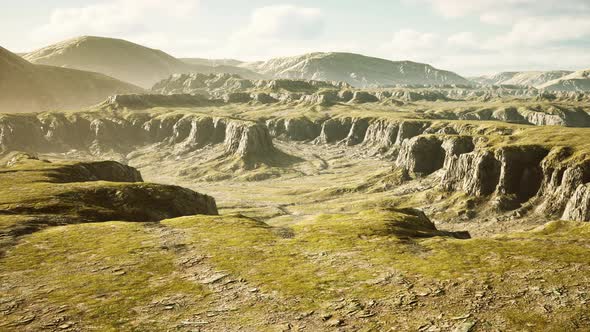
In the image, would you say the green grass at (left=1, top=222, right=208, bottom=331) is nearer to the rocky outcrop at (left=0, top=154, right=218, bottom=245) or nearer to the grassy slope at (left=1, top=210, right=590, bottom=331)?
the grassy slope at (left=1, top=210, right=590, bottom=331)

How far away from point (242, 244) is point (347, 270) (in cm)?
2281

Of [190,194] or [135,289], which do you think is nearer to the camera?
[135,289]

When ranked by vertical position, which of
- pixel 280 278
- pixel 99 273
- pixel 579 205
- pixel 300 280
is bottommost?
pixel 579 205

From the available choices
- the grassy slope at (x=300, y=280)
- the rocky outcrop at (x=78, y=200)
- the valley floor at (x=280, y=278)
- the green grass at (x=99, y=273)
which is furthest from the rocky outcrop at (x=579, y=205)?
the green grass at (x=99, y=273)

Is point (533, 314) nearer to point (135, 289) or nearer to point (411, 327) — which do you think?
point (411, 327)

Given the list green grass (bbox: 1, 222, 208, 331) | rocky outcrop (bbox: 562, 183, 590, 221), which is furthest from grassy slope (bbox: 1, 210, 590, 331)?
rocky outcrop (bbox: 562, 183, 590, 221)

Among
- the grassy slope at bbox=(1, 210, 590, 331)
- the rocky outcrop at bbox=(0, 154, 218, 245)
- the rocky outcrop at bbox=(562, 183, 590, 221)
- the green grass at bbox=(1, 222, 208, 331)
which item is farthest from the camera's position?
the rocky outcrop at bbox=(562, 183, 590, 221)

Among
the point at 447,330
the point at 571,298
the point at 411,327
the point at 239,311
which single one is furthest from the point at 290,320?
the point at 571,298

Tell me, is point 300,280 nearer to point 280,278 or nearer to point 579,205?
point 280,278

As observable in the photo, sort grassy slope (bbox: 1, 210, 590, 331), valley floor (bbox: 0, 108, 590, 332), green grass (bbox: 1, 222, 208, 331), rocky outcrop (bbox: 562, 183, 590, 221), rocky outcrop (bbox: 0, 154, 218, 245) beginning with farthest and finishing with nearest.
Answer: rocky outcrop (bbox: 562, 183, 590, 221), rocky outcrop (bbox: 0, 154, 218, 245), green grass (bbox: 1, 222, 208, 331), grassy slope (bbox: 1, 210, 590, 331), valley floor (bbox: 0, 108, 590, 332)

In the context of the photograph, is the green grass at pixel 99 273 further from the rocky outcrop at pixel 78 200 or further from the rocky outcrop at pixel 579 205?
the rocky outcrop at pixel 579 205

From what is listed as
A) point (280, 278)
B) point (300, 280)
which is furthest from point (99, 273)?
point (300, 280)

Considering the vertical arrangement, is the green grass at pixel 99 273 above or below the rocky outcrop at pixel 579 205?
above

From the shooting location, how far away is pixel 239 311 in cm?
4594
